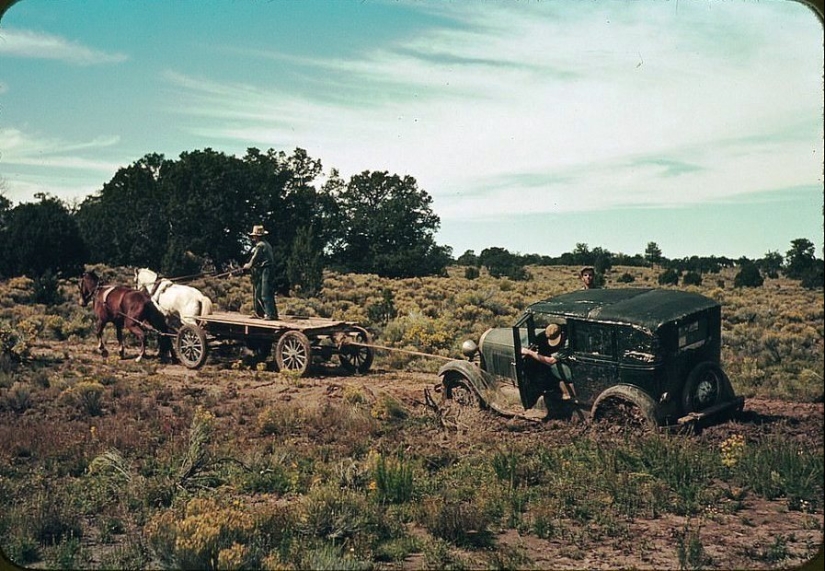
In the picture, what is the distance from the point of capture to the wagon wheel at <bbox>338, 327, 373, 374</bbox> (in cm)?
1393

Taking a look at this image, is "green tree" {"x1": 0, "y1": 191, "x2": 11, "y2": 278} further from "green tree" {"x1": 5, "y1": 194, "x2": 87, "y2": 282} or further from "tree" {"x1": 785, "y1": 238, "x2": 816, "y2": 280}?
"tree" {"x1": 785, "y1": 238, "x2": 816, "y2": 280}

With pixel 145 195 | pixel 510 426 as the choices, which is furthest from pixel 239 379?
pixel 510 426

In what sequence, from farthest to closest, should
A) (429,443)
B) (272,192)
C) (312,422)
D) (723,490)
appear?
1. (272,192)
2. (312,422)
3. (429,443)
4. (723,490)

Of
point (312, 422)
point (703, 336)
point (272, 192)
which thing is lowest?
point (312, 422)

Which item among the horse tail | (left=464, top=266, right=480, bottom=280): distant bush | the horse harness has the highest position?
(left=464, top=266, right=480, bottom=280): distant bush

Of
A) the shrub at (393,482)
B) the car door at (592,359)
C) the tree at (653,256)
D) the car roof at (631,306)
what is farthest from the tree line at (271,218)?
the tree at (653,256)

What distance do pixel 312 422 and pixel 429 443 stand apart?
Result: 1.83m

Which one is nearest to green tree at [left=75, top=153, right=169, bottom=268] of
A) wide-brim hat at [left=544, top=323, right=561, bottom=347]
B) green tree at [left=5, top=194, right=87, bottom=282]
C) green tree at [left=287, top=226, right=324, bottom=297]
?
green tree at [left=5, top=194, right=87, bottom=282]

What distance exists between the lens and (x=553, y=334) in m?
9.30

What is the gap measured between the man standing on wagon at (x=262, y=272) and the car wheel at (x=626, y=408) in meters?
6.73

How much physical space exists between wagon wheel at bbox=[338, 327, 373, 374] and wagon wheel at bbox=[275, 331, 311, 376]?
1.00m

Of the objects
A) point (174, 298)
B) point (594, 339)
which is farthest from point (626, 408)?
point (174, 298)

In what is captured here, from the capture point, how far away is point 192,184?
43.5 ft

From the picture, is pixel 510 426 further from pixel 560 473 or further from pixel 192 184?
pixel 192 184
